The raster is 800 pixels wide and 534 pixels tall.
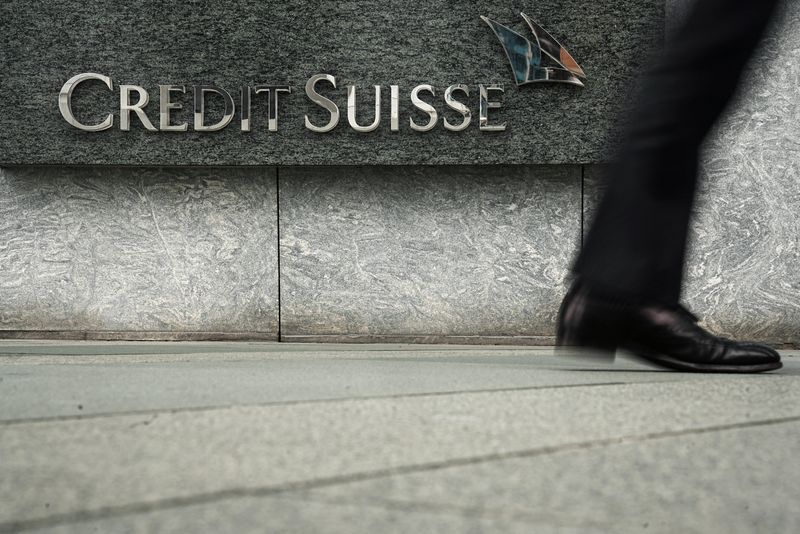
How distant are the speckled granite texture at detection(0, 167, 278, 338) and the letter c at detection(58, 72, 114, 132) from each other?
353 millimetres

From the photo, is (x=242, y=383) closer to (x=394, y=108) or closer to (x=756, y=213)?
(x=394, y=108)

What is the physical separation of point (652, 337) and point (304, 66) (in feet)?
13.2

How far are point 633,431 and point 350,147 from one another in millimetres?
4398

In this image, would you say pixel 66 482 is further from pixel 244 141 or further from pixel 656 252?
pixel 244 141

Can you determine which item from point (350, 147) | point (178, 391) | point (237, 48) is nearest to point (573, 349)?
point (178, 391)

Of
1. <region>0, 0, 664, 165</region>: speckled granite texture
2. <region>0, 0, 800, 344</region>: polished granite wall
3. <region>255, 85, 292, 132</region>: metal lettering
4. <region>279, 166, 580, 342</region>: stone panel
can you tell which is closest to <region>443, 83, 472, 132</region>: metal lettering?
<region>0, 0, 664, 165</region>: speckled granite texture

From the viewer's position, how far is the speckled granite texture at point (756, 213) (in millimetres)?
5527

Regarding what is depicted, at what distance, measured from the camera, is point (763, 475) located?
1.09 m

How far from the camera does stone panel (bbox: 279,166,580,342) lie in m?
5.77

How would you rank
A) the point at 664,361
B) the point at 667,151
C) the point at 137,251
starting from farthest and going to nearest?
the point at 137,251
the point at 664,361
the point at 667,151

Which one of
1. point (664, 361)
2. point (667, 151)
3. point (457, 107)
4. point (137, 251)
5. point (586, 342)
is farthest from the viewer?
point (137, 251)

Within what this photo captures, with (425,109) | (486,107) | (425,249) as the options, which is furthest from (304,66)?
(425,249)

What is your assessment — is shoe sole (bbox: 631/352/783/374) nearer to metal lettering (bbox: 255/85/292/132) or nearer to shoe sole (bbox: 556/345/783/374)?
shoe sole (bbox: 556/345/783/374)

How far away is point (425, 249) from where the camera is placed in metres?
5.81
